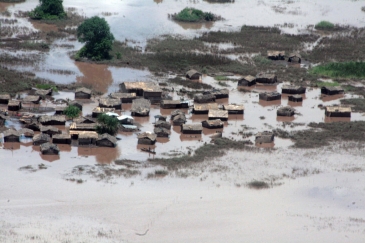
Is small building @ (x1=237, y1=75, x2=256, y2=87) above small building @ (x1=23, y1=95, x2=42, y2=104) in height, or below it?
above

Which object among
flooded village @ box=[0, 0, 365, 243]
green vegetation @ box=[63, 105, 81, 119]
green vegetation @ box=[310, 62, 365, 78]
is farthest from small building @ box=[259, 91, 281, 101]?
green vegetation @ box=[63, 105, 81, 119]

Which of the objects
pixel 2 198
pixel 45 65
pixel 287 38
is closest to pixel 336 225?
pixel 2 198

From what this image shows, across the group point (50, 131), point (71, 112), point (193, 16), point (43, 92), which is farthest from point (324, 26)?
point (50, 131)

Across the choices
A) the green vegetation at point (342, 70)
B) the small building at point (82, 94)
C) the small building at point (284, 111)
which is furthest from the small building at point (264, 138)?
the green vegetation at point (342, 70)

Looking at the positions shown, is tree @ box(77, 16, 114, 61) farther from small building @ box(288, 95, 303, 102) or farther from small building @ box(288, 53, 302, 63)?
small building @ box(288, 95, 303, 102)

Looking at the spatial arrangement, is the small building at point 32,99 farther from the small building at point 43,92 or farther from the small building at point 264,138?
the small building at point 264,138

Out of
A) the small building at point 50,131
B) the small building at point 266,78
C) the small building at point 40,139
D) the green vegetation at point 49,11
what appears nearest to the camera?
the small building at point 40,139

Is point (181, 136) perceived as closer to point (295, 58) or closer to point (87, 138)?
point (87, 138)
